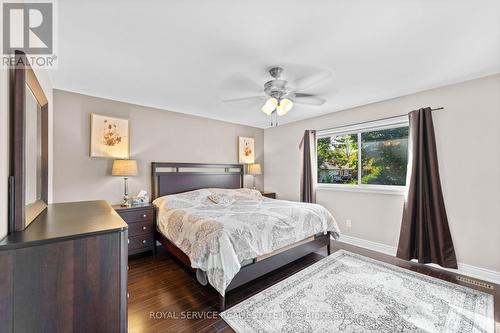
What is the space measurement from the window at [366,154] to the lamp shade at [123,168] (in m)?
3.43

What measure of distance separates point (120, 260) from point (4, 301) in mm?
390

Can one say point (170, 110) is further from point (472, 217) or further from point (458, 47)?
point (472, 217)

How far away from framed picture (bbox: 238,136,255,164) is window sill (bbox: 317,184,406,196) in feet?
5.76

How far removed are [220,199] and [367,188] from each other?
2.53 meters

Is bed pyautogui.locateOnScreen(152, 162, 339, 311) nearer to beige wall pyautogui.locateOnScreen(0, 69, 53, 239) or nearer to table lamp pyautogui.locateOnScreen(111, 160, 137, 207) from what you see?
table lamp pyautogui.locateOnScreen(111, 160, 137, 207)

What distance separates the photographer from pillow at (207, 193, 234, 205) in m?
3.63

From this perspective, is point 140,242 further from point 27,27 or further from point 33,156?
point 27,27

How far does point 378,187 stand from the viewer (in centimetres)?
367

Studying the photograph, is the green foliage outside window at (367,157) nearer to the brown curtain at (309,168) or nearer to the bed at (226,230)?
the brown curtain at (309,168)

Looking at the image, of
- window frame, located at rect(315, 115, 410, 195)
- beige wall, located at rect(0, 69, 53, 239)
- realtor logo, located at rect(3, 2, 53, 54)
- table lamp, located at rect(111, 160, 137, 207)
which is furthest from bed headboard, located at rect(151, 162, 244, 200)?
beige wall, located at rect(0, 69, 53, 239)

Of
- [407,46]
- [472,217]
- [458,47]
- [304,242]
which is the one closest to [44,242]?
[304,242]

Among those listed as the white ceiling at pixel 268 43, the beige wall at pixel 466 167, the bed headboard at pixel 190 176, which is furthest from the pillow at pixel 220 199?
the beige wall at pixel 466 167

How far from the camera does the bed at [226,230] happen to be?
2.10m

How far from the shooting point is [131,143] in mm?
3609
